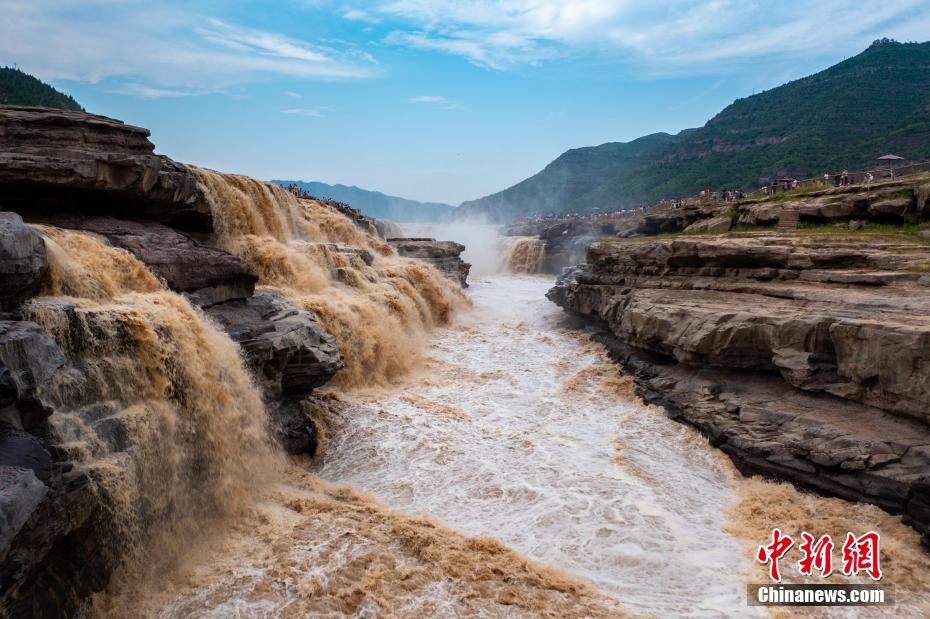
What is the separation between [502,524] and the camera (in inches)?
282

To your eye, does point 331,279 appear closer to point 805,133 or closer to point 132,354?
point 132,354

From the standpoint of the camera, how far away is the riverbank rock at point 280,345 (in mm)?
8828

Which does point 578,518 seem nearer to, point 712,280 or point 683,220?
point 712,280

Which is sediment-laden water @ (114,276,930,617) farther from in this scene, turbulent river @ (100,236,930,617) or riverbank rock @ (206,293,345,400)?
riverbank rock @ (206,293,345,400)

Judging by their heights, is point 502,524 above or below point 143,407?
below

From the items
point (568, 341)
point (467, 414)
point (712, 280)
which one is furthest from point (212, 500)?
point (568, 341)

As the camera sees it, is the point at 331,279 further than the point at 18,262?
Yes

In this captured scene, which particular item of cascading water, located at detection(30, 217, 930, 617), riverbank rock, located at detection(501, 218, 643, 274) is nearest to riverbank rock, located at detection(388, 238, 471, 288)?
riverbank rock, located at detection(501, 218, 643, 274)

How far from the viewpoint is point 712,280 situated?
12.1 m

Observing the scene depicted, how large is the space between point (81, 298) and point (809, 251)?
11683 millimetres

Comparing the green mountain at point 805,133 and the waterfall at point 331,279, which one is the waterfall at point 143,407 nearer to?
the waterfall at point 331,279

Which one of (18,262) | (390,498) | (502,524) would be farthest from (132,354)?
(502,524)

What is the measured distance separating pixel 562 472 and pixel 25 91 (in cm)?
4639

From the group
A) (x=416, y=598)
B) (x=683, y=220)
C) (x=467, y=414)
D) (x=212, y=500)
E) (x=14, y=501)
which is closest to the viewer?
(x=14, y=501)
